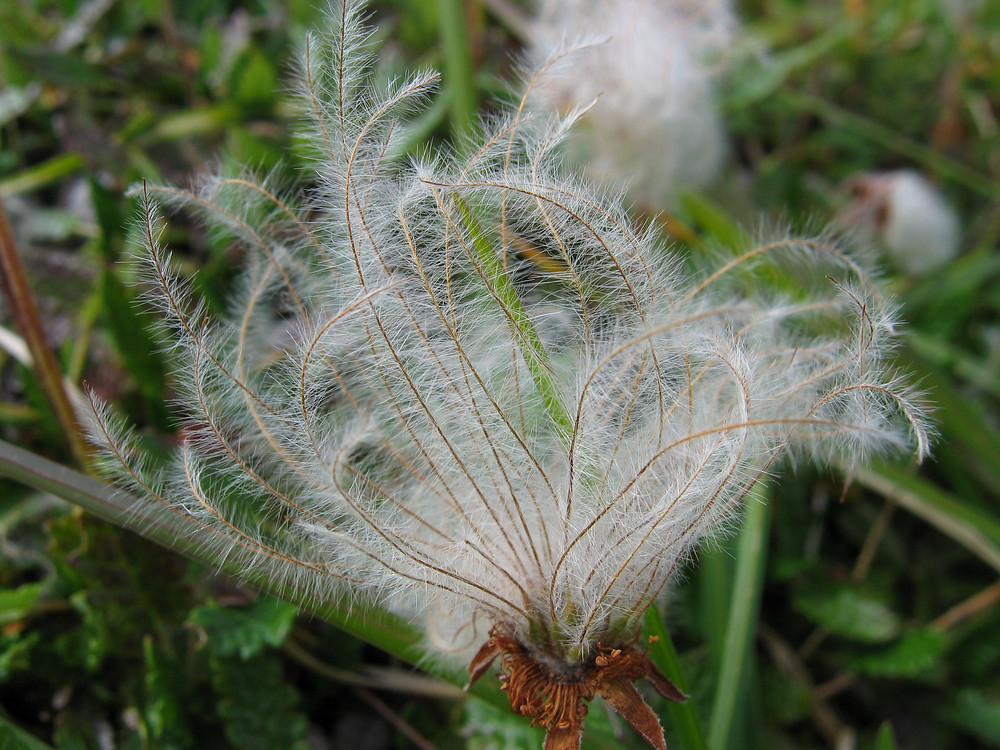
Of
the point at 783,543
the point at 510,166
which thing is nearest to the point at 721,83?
the point at 783,543

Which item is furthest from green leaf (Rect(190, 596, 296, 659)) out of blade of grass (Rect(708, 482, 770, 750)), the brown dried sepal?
blade of grass (Rect(708, 482, 770, 750))

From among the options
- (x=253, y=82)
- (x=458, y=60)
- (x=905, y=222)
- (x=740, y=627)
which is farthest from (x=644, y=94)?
(x=740, y=627)

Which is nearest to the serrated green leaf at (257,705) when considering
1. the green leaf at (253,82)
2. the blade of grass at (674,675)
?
the blade of grass at (674,675)

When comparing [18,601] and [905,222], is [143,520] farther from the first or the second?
[905,222]

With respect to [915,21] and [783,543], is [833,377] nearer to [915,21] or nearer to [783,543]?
[783,543]

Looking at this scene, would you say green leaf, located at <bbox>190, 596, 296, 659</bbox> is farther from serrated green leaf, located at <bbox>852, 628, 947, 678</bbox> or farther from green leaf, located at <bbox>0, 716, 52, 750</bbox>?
serrated green leaf, located at <bbox>852, 628, 947, 678</bbox>

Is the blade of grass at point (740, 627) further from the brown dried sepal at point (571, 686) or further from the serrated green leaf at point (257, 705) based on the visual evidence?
the serrated green leaf at point (257, 705)
